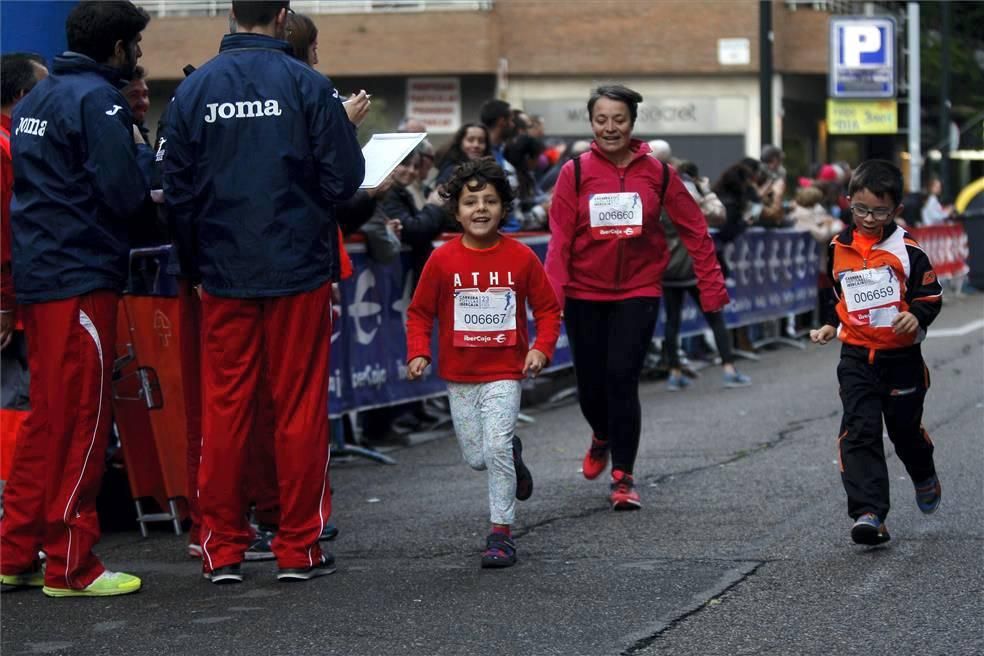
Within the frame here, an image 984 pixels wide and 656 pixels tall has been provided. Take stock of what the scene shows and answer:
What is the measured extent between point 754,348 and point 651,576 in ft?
40.3

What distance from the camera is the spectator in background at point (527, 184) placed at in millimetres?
13653

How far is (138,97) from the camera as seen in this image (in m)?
7.21

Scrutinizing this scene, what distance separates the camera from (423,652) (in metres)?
5.41

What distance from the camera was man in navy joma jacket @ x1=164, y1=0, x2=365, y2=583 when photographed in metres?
6.37

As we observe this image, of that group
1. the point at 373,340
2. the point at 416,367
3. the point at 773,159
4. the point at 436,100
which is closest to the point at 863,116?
the point at 436,100

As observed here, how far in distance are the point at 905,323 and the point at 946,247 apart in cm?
2300

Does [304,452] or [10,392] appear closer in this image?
[304,452]

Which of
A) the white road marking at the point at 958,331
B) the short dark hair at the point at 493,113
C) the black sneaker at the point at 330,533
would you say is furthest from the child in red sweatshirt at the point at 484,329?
the white road marking at the point at 958,331

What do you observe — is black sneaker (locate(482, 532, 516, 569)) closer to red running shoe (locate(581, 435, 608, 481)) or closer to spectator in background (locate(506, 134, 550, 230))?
red running shoe (locate(581, 435, 608, 481))

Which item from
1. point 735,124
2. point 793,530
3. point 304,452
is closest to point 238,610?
point 304,452

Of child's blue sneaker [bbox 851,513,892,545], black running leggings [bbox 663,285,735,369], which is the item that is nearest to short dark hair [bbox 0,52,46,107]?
child's blue sneaker [bbox 851,513,892,545]

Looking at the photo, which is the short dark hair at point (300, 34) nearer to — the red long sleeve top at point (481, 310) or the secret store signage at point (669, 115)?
the red long sleeve top at point (481, 310)

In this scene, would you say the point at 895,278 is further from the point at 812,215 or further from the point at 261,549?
the point at 812,215

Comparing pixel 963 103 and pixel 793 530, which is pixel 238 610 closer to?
pixel 793 530
